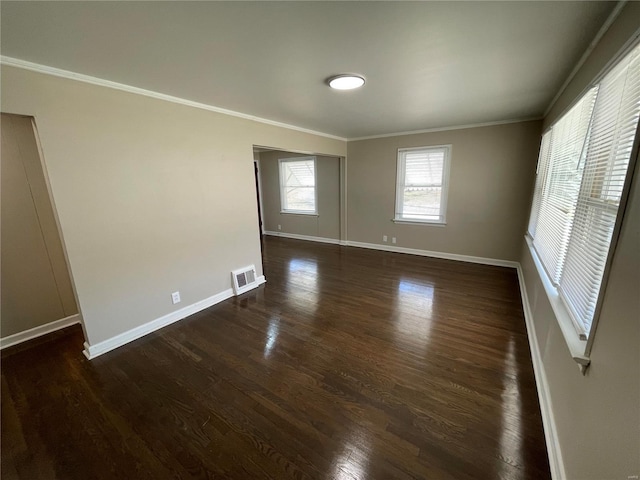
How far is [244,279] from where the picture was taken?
11.9 feet

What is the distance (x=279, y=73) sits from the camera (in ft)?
6.85

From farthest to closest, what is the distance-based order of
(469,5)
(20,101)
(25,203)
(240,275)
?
(240,275), (25,203), (20,101), (469,5)

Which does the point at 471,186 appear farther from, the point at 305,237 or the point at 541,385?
the point at 305,237

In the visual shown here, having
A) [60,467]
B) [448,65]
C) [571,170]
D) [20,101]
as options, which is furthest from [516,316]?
[20,101]

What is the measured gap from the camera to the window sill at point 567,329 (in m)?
1.19

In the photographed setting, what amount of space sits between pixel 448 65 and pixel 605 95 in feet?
3.22

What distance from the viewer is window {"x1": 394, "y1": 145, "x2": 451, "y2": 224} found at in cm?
475

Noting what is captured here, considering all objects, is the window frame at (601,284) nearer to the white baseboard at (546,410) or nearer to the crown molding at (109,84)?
the white baseboard at (546,410)

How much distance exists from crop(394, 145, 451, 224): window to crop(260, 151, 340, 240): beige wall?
4.82ft

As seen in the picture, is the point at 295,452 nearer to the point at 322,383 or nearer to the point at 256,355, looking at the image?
the point at 322,383

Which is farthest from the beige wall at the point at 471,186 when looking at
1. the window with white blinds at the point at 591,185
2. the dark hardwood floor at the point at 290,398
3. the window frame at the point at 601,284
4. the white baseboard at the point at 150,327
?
the white baseboard at the point at 150,327

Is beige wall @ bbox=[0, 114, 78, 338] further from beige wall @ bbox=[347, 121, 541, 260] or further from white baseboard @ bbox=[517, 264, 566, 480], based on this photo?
beige wall @ bbox=[347, 121, 541, 260]

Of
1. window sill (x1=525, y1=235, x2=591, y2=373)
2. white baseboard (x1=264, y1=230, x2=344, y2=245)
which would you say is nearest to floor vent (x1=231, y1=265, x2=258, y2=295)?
white baseboard (x1=264, y1=230, x2=344, y2=245)

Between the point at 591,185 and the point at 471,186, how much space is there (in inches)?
129
